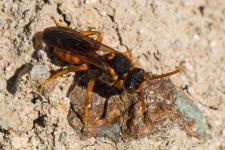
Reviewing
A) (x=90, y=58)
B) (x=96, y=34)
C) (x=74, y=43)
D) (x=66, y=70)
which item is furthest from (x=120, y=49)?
(x=66, y=70)

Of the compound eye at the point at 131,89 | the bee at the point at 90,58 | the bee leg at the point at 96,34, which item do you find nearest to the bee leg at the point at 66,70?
the bee at the point at 90,58

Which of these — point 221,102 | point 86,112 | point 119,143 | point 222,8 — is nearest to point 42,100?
point 86,112

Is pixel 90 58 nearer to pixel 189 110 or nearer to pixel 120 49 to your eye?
pixel 120 49

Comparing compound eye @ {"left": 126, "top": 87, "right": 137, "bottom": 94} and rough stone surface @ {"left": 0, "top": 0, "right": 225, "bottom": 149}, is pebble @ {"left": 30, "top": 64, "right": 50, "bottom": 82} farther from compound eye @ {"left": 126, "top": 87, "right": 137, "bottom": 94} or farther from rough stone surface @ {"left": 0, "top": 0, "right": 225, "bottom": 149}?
compound eye @ {"left": 126, "top": 87, "right": 137, "bottom": 94}

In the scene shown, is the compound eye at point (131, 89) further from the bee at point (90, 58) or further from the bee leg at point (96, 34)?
the bee leg at point (96, 34)

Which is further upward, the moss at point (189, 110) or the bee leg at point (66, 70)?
the bee leg at point (66, 70)

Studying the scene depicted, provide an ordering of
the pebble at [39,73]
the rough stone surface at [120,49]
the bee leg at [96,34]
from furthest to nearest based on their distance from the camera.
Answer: the bee leg at [96,34]
the pebble at [39,73]
the rough stone surface at [120,49]
